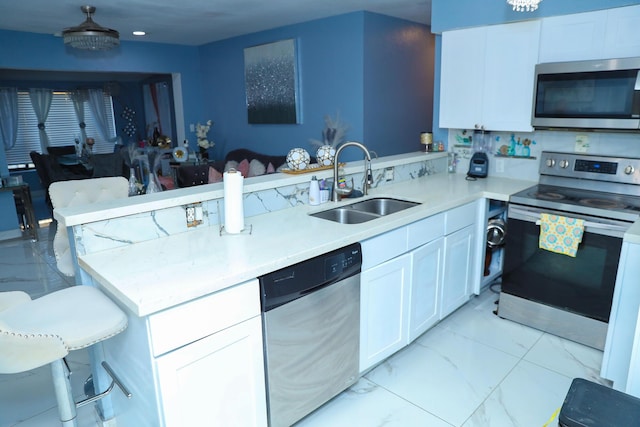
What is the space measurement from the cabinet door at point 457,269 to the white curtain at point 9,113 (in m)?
9.16

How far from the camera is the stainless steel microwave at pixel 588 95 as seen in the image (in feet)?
7.89

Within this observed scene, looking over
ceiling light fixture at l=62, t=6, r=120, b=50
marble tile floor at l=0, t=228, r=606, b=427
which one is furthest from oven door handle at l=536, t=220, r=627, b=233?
ceiling light fixture at l=62, t=6, r=120, b=50

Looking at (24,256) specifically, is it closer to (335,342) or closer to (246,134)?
(246,134)

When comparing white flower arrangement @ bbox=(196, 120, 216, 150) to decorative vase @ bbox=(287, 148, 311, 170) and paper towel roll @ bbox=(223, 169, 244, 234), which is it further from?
paper towel roll @ bbox=(223, 169, 244, 234)

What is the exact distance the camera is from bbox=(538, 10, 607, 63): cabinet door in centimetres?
255

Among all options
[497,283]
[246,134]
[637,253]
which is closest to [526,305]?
[497,283]

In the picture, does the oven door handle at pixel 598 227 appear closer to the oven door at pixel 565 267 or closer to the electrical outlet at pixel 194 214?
the oven door at pixel 565 267

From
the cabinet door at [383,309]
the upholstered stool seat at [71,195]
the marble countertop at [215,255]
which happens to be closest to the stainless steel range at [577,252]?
the marble countertop at [215,255]

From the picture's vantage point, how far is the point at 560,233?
2.51 meters

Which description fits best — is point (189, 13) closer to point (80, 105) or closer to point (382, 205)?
point (382, 205)

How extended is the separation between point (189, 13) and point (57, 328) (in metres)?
3.84

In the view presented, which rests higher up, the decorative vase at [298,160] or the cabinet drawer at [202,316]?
the decorative vase at [298,160]

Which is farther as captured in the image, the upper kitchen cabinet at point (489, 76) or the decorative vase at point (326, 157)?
the upper kitchen cabinet at point (489, 76)

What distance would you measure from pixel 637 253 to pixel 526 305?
950 mm
